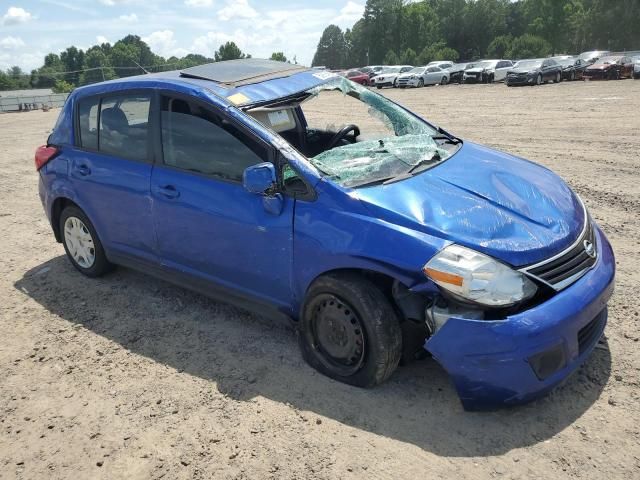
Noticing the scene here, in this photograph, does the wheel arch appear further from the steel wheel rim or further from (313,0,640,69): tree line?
(313,0,640,69): tree line

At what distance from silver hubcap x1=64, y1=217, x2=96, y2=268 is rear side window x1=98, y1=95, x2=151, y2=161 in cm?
84

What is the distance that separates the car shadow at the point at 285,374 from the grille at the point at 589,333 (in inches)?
11.5

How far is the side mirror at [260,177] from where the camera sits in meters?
3.22

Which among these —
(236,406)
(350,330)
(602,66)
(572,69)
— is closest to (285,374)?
(236,406)

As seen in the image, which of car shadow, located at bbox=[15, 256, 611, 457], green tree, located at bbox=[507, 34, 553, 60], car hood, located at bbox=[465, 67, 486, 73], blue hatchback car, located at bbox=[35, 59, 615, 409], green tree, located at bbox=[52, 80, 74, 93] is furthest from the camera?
green tree, located at bbox=[507, 34, 553, 60]

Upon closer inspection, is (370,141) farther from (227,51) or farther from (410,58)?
(227,51)

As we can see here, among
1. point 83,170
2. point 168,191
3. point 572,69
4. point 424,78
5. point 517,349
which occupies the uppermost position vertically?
point 424,78

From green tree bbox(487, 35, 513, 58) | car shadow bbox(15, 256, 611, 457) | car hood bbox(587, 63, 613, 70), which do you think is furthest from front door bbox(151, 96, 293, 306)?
green tree bbox(487, 35, 513, 58)

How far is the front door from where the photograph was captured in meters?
3.45

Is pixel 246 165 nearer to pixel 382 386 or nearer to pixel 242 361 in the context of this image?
pixel 242 361

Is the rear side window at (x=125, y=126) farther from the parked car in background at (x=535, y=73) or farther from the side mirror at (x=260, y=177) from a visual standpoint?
the parked car in background at (x=535, y=73)

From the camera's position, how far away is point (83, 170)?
4.63 m

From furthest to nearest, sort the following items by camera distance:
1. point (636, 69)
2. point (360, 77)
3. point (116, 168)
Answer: point (360, 77), point (636, 69), point (116, 168)

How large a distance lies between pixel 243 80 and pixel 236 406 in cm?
230
